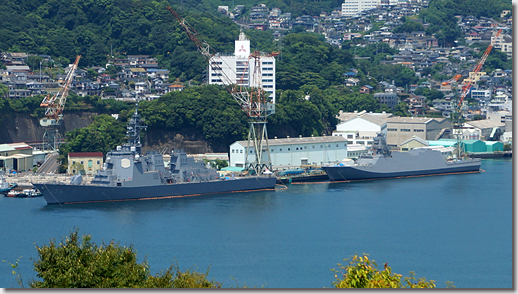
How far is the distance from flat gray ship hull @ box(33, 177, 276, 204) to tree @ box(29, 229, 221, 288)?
18.3 metres

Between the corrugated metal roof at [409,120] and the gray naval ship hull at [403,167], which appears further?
the corrugated metal roof at [409,120]

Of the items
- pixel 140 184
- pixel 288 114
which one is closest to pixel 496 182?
pixel 288 114

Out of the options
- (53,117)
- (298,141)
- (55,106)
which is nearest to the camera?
(298,141)

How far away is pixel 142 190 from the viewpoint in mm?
31734

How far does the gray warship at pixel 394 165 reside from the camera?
38.1 metres

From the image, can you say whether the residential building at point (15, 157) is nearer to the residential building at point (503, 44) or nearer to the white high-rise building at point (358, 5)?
the residential building at point (503, 44)

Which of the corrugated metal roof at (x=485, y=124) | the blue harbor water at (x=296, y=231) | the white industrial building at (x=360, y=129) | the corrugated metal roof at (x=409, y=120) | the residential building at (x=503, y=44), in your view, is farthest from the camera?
the residential building at (x=503, y=44)

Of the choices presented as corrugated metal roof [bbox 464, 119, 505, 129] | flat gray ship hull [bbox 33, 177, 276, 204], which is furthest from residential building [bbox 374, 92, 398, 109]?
flat gray ship hull [bbox 33, 177, 276, 204]

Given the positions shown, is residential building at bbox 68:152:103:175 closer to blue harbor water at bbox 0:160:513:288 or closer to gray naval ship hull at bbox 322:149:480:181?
blue harbor water at bbox 0:160:513:288

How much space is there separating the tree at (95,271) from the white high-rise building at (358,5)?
88.0 m

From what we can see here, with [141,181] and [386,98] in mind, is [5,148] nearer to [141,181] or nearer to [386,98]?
[141,181]

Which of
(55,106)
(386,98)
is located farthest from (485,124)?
(55,106)

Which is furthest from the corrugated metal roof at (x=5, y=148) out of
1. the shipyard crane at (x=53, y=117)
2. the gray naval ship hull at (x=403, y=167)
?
the gray naval ship hull at (x=403, y=167)

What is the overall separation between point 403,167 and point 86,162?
14262mm
